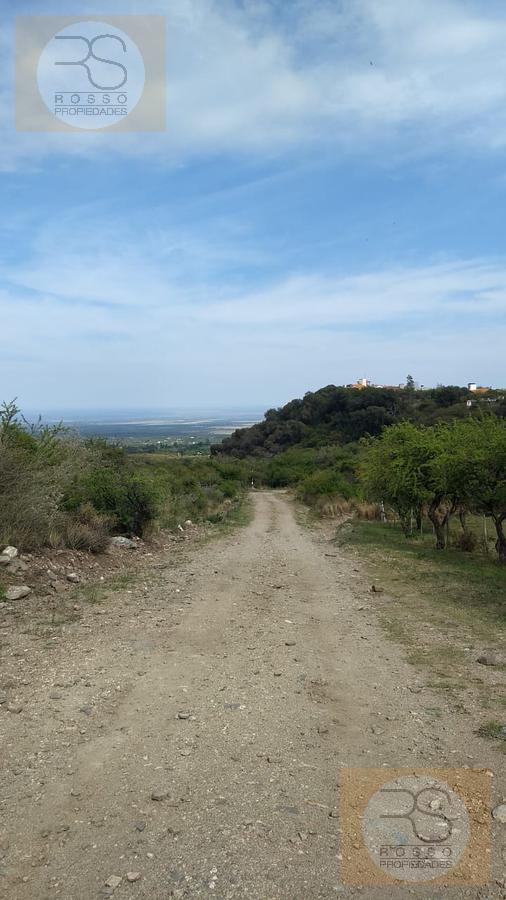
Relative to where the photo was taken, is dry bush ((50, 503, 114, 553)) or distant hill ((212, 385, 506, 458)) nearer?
dry bush ((50, 503, 114, 553))

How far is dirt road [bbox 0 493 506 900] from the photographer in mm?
2908

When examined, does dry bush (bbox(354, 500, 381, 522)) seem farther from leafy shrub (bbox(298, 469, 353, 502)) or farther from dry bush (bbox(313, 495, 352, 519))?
leafy shrub (bbox(298, 469, 353, 502))

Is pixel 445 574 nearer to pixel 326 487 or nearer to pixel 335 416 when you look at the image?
pixel 326 487

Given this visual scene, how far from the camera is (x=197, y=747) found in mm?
4152

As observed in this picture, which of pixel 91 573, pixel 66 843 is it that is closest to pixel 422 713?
pixel 66 843

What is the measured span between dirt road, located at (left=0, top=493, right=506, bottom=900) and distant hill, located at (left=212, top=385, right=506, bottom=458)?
176ft

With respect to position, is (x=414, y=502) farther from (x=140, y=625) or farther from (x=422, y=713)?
(x=422, y=713)

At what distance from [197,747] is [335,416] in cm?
6920

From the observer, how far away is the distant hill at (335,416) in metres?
64.6

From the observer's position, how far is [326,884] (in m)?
2.79

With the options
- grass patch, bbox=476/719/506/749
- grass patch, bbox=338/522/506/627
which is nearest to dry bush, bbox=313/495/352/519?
grass patch, bbox=338/522/506/627

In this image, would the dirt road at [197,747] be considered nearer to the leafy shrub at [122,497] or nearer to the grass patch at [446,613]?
the grass patch at [446,613]

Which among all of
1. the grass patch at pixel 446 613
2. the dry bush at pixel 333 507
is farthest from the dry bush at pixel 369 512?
the grass patch at pixel 446 613

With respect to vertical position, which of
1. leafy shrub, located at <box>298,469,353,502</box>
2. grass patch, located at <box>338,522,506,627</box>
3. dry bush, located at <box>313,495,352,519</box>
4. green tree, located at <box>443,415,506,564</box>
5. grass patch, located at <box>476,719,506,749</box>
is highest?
green tree, located at <box>443,415,506,564</box>
